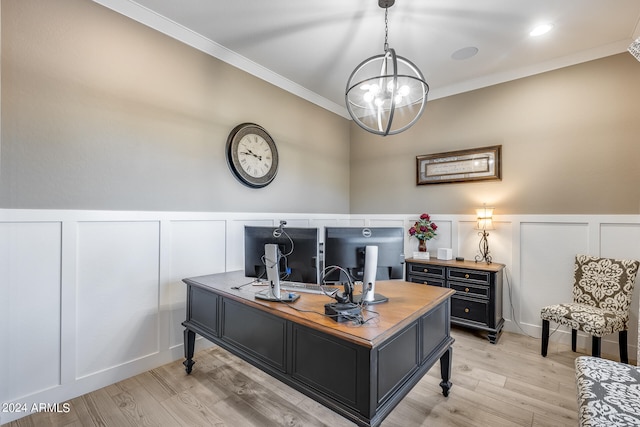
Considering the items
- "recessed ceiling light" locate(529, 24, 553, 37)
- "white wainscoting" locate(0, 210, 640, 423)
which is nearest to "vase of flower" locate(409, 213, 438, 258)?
"white wainscoting" locate(0, 210, 640, 423)

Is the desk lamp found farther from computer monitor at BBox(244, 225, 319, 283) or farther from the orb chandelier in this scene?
computer monitor at BBox(244, 225, 319, 283)

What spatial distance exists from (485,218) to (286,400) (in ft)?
9.15

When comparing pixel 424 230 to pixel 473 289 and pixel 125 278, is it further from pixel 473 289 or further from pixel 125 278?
pixel 125 278

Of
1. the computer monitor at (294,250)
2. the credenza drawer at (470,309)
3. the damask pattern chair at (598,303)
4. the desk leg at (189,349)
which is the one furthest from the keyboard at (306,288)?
the damask pattern chair at (598,303)

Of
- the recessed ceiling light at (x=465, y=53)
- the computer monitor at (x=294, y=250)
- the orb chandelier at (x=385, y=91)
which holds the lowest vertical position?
the computer monitor at (x=294, y=250)

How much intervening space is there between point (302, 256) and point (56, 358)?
6.12 feet

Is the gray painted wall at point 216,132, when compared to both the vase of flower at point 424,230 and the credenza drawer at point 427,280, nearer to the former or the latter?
the vase of flower at point 424,230

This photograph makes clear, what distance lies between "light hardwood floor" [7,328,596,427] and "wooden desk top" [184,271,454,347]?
2.50 ft

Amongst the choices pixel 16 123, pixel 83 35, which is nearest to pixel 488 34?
pixel 83 35

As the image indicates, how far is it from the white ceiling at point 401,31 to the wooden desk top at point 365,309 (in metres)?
2.22

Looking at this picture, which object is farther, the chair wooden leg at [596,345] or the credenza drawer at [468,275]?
the credenza drawer at [468,275]

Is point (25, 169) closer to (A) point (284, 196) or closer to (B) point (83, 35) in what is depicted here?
(B) point (83, 35)

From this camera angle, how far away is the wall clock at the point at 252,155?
2992 millimetres

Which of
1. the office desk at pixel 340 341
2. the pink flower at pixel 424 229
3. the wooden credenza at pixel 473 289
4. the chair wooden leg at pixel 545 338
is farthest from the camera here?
the pink flower at pixel 424 229
